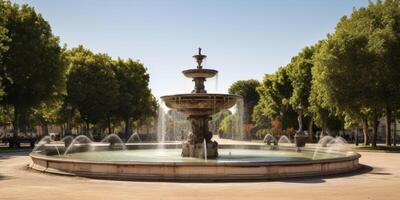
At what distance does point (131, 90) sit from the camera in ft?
240

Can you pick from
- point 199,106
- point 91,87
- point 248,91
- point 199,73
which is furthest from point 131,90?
point 199,106

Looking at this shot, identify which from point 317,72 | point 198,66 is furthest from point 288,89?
point 198,66

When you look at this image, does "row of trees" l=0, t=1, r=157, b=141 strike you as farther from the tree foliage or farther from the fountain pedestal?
the fountain pedestal

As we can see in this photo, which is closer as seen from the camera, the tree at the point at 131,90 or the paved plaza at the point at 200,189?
the paved plaza at the point at 200,189

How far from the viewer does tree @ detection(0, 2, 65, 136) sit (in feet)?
138

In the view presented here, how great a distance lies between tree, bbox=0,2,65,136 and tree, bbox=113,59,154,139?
22.0 metres

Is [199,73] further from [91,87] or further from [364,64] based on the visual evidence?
[91,87]

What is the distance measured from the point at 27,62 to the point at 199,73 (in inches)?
988

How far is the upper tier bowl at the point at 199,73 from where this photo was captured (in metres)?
23.3

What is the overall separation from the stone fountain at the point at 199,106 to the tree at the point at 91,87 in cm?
3945

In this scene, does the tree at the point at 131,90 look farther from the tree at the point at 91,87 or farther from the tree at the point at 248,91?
the tree at the point at 248,91

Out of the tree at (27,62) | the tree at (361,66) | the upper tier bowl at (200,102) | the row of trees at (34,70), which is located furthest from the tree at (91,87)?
the upper tier bowl at (200,102)

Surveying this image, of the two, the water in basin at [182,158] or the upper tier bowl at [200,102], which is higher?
the upper tier bowl at [200,102]

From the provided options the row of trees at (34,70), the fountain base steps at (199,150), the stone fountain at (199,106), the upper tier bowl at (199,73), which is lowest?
the fountain base steps at (199,150)
